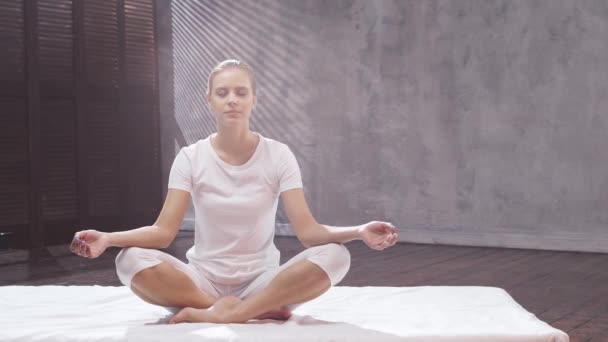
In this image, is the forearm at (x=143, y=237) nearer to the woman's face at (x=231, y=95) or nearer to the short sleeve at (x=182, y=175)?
the short sleeve at (x=182, y=175)

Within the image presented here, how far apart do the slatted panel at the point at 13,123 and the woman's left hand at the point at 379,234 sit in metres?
4.19

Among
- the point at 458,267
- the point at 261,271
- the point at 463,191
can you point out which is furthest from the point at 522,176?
the point at 261,271

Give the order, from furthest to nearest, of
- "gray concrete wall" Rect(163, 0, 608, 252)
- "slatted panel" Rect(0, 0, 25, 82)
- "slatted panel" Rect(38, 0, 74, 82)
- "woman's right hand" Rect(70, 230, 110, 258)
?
"slatted panel" Rect(38, 0, 74, 82)
"slatted panel" Rect(0, 0, 25, 82)
"gray concrete wall" Rect(163, 0, 608, 252)
"woman's right hand" Rect(70, 230, 110, 258)

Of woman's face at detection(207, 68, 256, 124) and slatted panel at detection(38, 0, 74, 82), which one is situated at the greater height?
slatted panel at detection(38, 0, 74, 82)

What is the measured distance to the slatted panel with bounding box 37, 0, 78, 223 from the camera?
5430 millimetres

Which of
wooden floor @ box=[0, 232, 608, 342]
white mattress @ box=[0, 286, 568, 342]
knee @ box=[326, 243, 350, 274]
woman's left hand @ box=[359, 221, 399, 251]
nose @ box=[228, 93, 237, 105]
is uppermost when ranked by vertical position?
nose @ box=[228, 93, 237, 105]

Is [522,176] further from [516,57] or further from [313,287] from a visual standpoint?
[313,287]

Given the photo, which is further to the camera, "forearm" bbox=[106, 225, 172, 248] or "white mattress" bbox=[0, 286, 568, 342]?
"forearm" bbox=[106, 225, 172, 248]

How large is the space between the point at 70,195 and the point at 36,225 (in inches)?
15.0

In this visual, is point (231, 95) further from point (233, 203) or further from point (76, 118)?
point (76, 118)

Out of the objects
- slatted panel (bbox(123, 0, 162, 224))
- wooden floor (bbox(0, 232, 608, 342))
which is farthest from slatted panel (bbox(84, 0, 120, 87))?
wooden floor (bbox(0, 232, 608, 342))

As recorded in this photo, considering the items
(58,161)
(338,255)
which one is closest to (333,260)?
(338,255)

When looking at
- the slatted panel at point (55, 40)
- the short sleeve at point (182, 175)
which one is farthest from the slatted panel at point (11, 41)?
the short sleeve at point (182, 175)

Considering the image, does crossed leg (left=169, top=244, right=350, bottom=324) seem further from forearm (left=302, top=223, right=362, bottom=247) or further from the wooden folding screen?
the wooden folding screen
